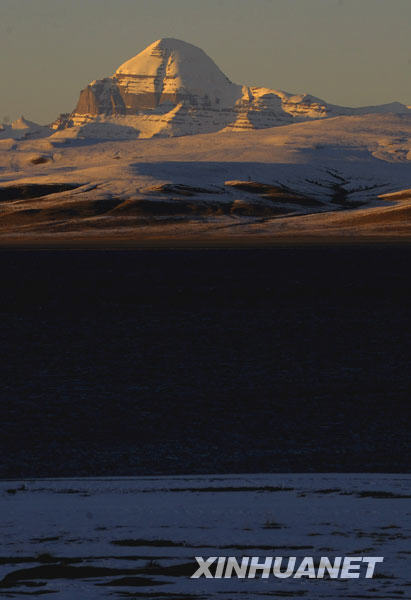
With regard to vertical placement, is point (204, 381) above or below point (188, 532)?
above

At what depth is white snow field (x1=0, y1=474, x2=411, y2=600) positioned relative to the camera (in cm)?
577

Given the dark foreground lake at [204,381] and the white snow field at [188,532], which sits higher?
A: the dark foreground lake at [204,381]

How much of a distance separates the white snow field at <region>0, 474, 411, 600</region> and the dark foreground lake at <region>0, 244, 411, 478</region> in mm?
4373

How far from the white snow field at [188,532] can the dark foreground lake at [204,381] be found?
4373mm

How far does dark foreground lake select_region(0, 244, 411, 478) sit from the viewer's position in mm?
12969

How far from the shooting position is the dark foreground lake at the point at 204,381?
1297cm

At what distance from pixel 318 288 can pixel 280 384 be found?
100 ft

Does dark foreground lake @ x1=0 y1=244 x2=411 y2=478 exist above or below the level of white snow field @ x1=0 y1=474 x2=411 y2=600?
above

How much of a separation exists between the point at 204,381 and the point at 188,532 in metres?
13.6

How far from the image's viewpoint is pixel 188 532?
6484 millimetres

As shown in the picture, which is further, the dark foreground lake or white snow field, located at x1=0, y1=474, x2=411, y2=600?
the dark foreground lake

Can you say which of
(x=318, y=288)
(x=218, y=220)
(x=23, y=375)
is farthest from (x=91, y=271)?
(x=218, y=220)

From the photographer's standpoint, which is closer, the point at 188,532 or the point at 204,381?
the point at 188,532

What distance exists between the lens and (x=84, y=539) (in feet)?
21.0
